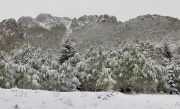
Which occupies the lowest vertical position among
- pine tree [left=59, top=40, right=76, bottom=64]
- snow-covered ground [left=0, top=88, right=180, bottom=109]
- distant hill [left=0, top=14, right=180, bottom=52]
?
snow-covered ground [left=0, top=88, right=180, bottom=109]

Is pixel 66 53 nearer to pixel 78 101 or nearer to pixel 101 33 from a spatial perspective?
pixel 78 101

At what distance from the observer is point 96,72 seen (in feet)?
98.2

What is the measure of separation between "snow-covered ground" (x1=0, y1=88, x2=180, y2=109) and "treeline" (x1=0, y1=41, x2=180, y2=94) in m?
13.3

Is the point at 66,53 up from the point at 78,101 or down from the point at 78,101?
up

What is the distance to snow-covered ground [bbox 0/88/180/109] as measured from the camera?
34.7 feet

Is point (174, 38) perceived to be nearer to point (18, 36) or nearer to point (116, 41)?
point (116, 41)

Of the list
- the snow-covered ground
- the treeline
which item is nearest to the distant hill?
the treeline

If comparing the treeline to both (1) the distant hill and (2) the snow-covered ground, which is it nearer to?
(2) the snow-covered ground

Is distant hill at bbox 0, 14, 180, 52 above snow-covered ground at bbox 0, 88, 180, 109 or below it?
above

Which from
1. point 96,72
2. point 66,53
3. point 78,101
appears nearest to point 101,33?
point 66,53

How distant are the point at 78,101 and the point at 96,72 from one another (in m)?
18.2

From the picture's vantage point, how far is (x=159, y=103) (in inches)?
470

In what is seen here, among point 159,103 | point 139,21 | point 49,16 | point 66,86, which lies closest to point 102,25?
point 139,21

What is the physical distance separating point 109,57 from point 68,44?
7.61 metres
